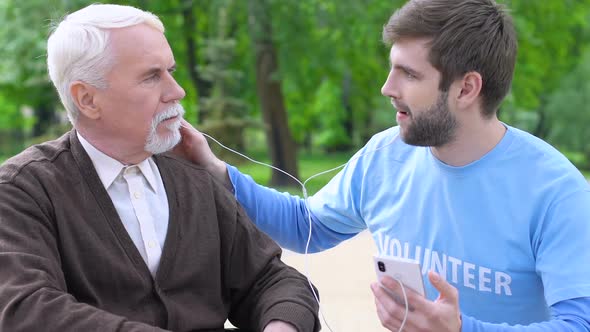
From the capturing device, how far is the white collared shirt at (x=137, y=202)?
9.05ft

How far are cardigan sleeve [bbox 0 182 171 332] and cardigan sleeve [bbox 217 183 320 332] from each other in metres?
0.51

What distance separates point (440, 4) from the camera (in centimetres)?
297

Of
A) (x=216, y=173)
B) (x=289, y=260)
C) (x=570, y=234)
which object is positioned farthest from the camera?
(x=289, y=260)

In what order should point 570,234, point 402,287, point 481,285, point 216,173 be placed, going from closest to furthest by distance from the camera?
1. point 402,287
2. point 570,234
3. point 481,285
4. point 216,173

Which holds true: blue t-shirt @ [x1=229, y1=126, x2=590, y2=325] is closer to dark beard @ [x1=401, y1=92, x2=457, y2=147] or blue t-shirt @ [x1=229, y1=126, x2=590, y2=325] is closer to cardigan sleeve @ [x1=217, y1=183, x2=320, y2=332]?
dark beard @ [x1=401, y1=92, x2=457, y2=147]

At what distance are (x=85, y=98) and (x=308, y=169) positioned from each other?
22923 millimetres

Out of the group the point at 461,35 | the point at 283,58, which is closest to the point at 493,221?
the point at 461,35

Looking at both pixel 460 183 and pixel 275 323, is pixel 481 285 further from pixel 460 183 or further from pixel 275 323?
pixel 275 323

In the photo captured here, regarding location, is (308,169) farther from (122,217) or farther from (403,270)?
(403,270)

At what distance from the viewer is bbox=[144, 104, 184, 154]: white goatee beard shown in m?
2.80

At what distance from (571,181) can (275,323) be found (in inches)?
41.6

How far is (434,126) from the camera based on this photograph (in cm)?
296

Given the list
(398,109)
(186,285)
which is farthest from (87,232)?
(398,109)

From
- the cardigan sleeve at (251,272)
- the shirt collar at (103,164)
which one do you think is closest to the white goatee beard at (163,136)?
the shirt collar at (103,164)
